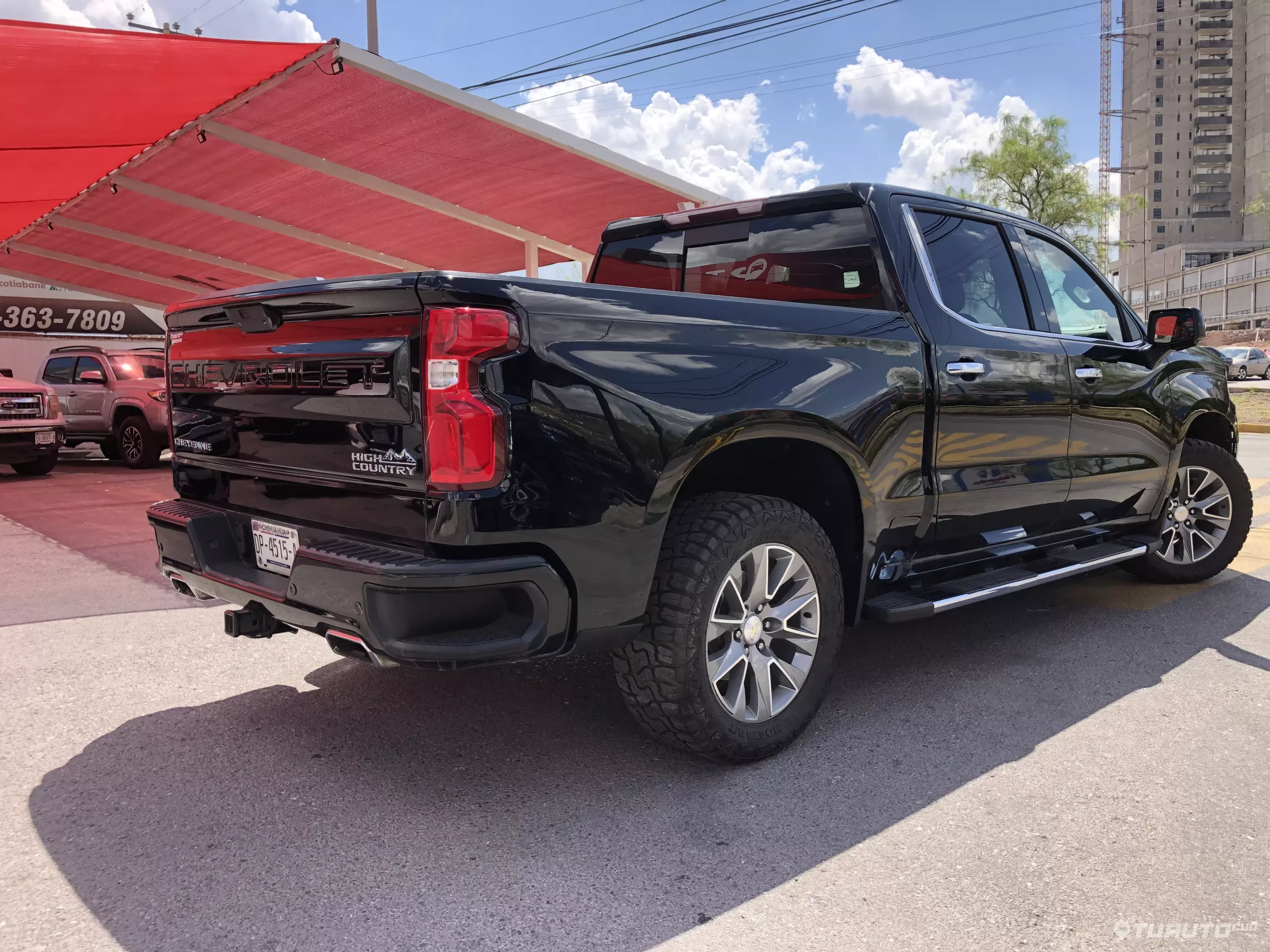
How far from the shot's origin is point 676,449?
281 cm

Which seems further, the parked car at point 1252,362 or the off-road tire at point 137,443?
the parked car at point 1252,362

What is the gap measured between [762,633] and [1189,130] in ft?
442

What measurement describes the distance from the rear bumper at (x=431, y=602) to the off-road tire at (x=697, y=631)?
1.18ft

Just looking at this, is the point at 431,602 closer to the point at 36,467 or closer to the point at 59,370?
the point at 36,467

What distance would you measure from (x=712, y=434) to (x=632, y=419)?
0.99 ft

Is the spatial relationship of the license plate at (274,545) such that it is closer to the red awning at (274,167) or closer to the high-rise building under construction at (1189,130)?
the red awning at (274,167)

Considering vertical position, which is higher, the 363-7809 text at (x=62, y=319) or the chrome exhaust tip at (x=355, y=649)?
the 363-7809 text at (x=62, y=319)

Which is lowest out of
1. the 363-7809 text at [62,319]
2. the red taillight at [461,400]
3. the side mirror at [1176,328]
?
the red taillight at [461,400]

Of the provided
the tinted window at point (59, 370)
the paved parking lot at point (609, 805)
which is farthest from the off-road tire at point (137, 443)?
the paved parking lot at point (609, 805)

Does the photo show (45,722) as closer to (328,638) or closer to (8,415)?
Answer: (328,638)

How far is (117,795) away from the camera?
2.95 m

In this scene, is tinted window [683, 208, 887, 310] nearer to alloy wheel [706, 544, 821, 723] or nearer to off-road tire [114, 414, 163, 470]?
alloy wheel [706, 544, 821, 723]

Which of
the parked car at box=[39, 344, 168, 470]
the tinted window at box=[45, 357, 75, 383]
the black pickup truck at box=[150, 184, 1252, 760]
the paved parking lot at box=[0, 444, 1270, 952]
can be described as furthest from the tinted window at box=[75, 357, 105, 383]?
the black pickup truck at box=[150, 184, 1252, 760]

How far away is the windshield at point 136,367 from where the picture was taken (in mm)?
13711
